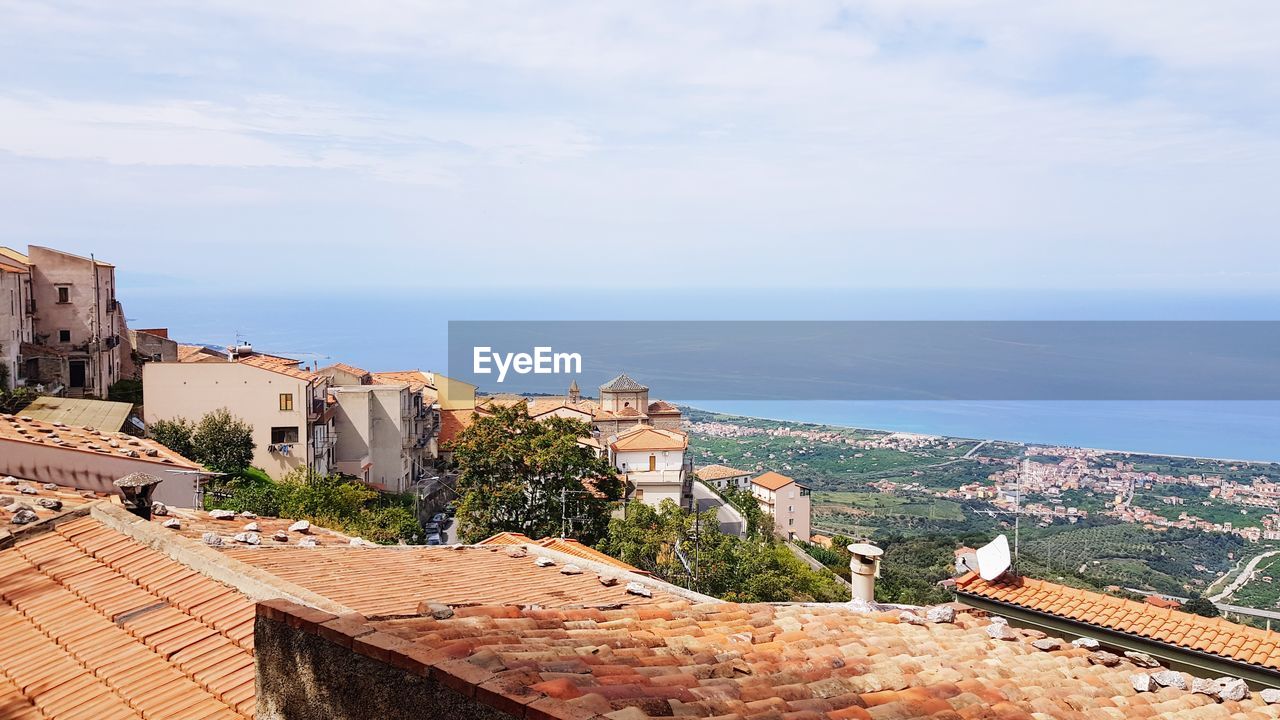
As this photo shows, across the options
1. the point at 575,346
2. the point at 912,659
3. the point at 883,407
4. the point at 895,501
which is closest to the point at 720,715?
the point at 912,659

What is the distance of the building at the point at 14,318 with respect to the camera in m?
24.4

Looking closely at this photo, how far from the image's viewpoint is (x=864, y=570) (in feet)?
23.0

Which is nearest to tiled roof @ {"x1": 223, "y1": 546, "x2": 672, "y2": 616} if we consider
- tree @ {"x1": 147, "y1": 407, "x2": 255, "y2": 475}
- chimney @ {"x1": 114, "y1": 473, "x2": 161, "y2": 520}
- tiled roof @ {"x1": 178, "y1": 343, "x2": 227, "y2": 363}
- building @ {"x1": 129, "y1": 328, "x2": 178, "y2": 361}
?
chimney @ {"x1": 114, "y1": 473, "x2": 161, "y2": 520}

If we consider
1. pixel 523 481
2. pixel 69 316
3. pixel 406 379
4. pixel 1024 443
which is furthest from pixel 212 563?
pixel 1024 443

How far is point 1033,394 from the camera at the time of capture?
90.3m

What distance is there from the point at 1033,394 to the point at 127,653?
309 feet

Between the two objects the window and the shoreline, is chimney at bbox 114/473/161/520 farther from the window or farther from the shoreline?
the shoreline

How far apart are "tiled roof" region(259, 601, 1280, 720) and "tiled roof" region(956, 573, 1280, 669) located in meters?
1.91

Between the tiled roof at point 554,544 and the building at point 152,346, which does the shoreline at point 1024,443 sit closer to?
the building at point 152,346

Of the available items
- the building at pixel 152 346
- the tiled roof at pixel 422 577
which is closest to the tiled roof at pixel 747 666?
the tiled roof at pixel 422 577

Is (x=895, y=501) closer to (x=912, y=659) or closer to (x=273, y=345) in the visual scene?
(x=912, y=659)

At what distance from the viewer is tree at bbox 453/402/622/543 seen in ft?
78.6

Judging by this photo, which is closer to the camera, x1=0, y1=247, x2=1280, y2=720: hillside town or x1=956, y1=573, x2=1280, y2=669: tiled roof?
x1=0, y1=247, x2=1280, y2=720: hillside town

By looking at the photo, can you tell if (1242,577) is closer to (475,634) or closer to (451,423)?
(451,423)
